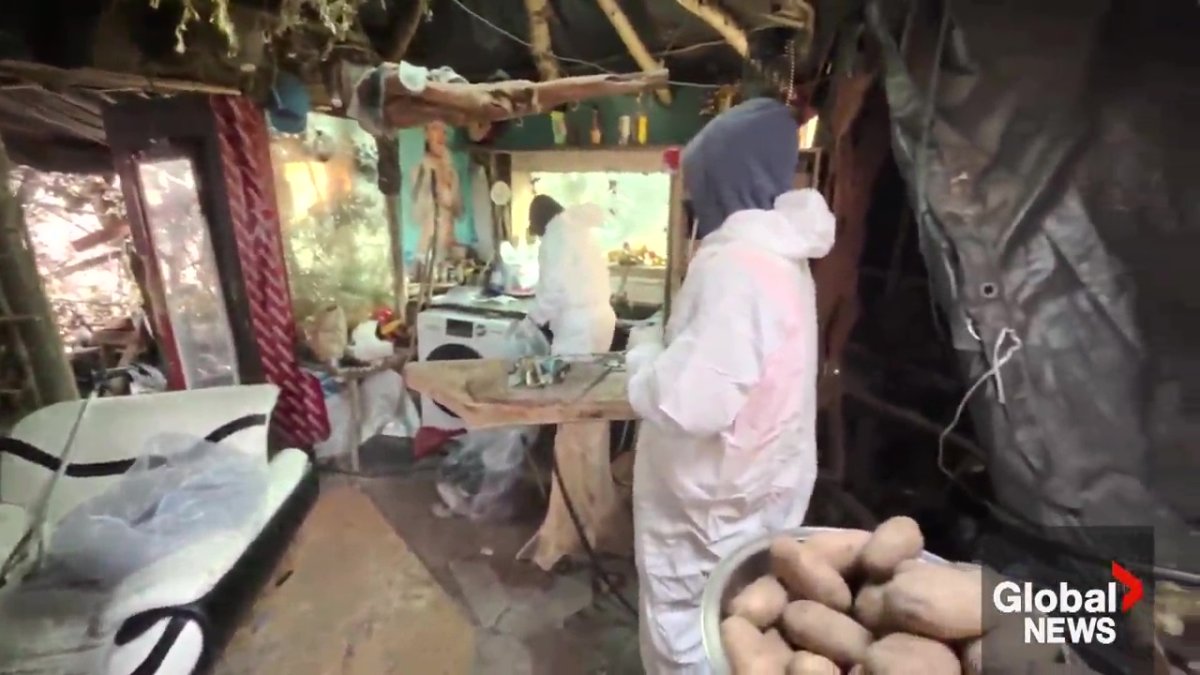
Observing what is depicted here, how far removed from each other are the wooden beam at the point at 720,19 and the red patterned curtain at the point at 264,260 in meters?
1.95

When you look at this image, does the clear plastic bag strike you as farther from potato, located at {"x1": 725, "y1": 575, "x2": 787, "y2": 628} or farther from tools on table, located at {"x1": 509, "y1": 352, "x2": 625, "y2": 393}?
potato, located at {"x1": 725, "y1": 575, "x2": 787, "y2": 628}

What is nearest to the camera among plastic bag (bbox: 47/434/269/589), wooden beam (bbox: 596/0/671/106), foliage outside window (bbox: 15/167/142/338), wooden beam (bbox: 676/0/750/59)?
plastic bag (bbox: 47/434/269/589)

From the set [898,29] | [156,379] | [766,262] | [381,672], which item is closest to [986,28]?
[898,29]

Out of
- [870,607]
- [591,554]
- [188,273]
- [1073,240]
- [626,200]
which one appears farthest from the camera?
[626,200]

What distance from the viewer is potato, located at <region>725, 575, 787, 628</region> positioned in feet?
2.75

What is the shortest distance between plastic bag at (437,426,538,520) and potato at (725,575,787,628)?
2.11 m

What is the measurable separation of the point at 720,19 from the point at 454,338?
1.97m

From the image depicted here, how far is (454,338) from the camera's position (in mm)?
3406

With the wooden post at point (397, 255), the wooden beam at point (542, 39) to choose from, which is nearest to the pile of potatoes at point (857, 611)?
the wooden beam at point (542, 39)

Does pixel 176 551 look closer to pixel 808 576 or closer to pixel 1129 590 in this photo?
pixel 808 576

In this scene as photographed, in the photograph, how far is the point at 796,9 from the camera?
5.77 feet

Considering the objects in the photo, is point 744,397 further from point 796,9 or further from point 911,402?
point 796,9

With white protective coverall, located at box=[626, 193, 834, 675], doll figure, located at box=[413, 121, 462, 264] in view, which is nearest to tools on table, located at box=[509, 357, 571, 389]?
white protective coverall, located at box=[626, 193, 834, 675]

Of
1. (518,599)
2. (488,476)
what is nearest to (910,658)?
(518,599)
